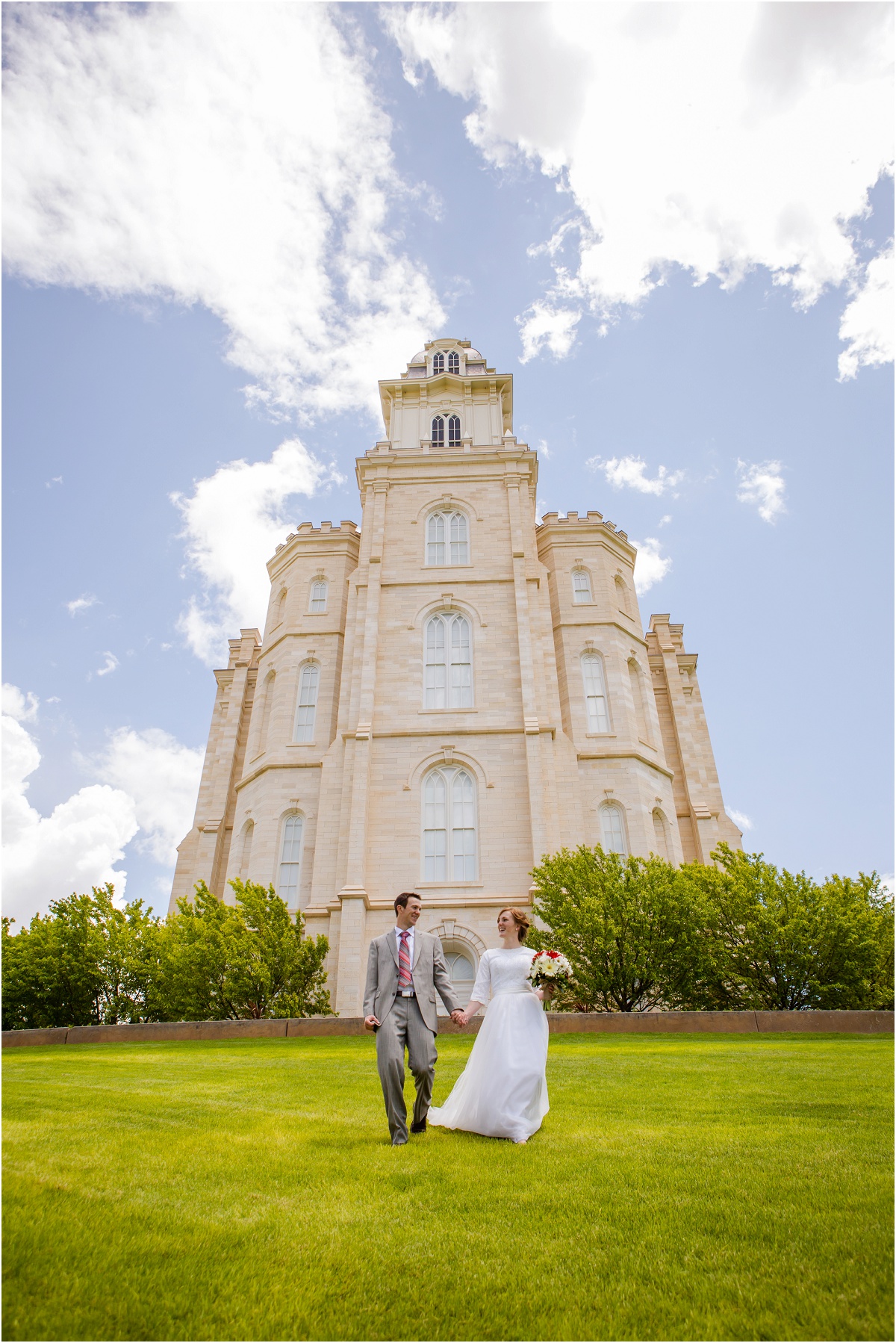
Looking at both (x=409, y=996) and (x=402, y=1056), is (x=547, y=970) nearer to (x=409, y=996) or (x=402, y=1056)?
(x=409, y=996)

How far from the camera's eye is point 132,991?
1939 centimetres

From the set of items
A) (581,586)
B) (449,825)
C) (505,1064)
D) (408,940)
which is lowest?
(505,1064)

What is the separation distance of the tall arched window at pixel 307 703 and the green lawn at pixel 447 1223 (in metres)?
20.8

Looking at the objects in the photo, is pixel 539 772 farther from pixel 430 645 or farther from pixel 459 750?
pixel 430 645

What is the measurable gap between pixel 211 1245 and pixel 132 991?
58.3ft

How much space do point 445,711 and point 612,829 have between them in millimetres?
6890

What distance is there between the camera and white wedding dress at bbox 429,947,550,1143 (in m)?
6.34

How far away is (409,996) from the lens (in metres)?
6.75

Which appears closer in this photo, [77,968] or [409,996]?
[409,996]

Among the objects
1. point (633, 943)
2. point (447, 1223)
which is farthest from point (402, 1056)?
point (633, 943)

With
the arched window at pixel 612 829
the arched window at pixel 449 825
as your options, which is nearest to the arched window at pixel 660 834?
the arched window at pixel 612 829

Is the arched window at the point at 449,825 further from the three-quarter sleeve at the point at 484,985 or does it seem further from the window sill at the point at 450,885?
the three-quarter sleeve at the point at 484,985

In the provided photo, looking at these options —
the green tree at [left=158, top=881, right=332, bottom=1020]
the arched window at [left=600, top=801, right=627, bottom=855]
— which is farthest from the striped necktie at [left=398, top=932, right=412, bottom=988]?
the arched window at [left=600, top=801, right=627, bottom=855]

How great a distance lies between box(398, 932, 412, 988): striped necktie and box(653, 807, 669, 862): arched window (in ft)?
70.0
